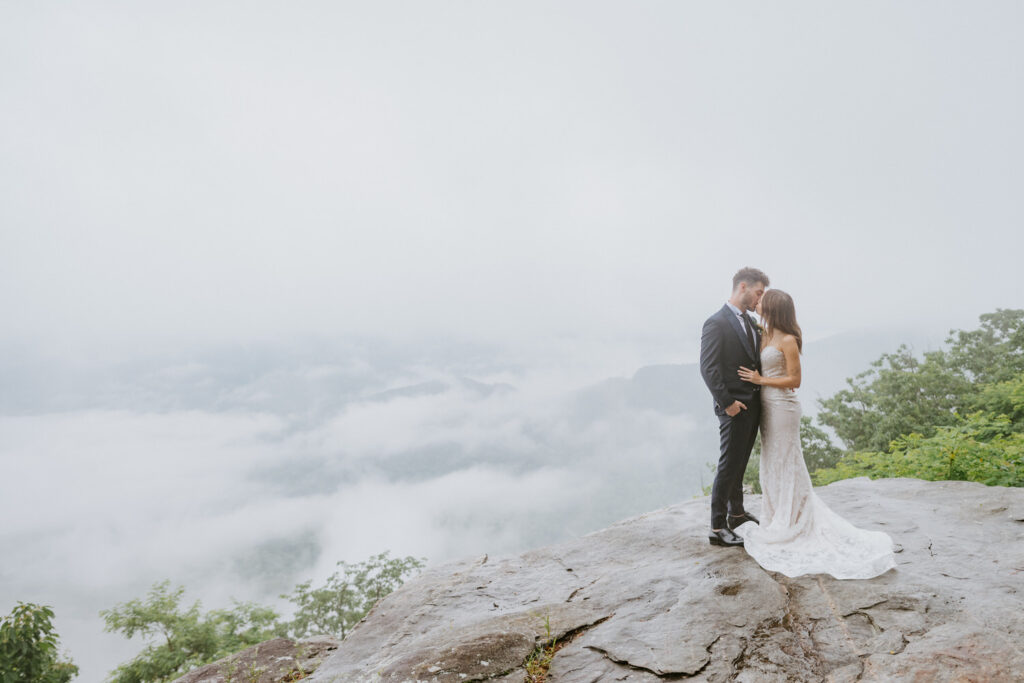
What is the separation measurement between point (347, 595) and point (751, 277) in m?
49.3

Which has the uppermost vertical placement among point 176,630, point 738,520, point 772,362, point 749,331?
point 749,331

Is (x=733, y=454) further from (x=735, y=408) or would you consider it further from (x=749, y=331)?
(x=749, y=331)

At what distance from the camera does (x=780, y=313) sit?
17.4 feet

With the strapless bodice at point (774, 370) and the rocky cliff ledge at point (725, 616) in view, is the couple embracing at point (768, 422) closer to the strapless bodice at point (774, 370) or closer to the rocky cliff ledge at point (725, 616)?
the strapless bodice at point (774, 370)

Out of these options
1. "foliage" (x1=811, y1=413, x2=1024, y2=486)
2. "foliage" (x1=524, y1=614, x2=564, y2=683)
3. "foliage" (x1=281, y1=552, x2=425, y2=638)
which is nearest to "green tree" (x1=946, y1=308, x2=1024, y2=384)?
"foliage" (x1=811, y1=413, x2=1024, y2=486)

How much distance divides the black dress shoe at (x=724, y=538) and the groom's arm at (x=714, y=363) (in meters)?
1.52

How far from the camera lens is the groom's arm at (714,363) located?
5508mm

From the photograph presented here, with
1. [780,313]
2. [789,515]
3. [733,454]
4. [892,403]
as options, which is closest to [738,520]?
[789,515]

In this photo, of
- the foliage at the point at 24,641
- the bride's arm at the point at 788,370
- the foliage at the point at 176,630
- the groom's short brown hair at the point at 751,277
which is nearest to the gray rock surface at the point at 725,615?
the bride's arm at the point at 788,370

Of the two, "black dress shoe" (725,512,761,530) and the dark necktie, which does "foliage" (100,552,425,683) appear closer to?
"black dress shoe" (725,512,761,530)

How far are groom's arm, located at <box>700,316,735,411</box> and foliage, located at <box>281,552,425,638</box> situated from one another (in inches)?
1683

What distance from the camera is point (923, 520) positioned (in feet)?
19.6

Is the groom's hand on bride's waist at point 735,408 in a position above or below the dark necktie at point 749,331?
below

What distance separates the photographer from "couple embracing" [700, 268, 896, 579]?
17.4 feet
